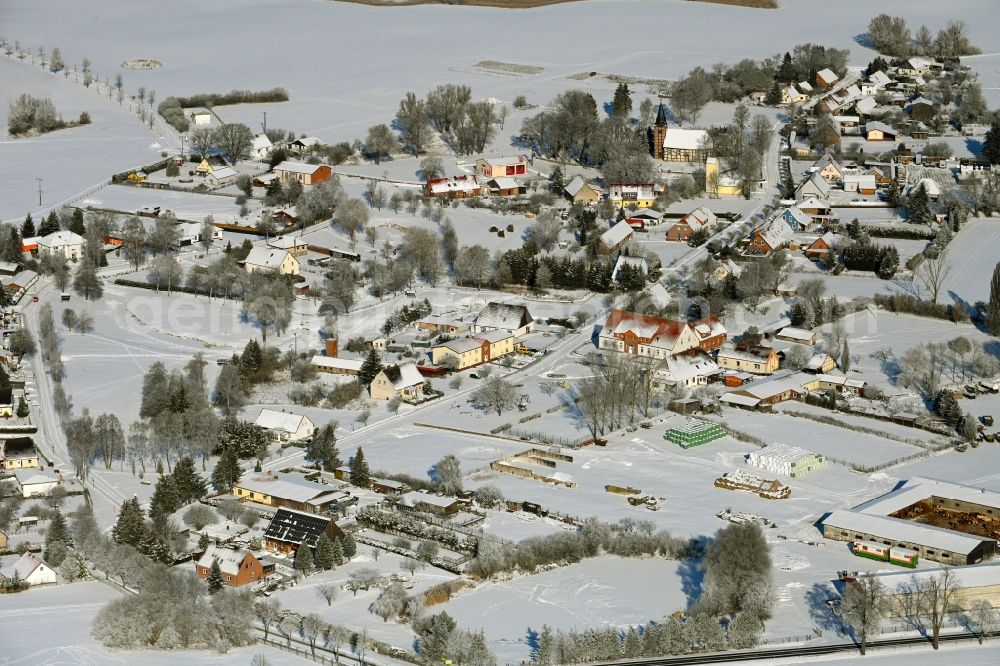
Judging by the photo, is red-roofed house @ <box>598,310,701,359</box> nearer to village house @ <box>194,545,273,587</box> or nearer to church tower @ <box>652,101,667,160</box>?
village house @ <box>194,545,273,587</box>

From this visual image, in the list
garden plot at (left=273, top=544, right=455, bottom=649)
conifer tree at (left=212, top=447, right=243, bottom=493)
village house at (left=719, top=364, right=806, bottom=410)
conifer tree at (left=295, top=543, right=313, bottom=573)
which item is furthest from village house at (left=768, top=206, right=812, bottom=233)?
conifer tree at (left=295, top=543, right=313, bottom=573)

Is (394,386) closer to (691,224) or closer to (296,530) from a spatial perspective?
(296,530)

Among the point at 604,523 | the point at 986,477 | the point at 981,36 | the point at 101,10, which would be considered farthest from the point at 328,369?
the point at 101,10

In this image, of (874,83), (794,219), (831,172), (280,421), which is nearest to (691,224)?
(794,219)

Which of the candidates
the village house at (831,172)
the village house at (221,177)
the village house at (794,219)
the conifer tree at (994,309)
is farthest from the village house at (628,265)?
the village house at (221,177)

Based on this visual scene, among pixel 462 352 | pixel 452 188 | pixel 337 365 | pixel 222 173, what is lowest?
pixel 337 365

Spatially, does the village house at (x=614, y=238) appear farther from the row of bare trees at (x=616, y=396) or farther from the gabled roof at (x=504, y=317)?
the row of bare trees at (x=616, y=396)
